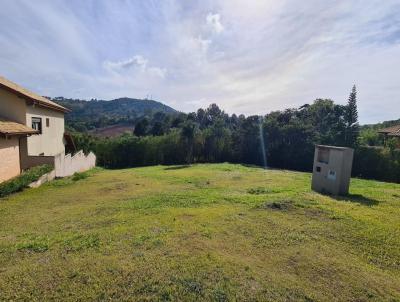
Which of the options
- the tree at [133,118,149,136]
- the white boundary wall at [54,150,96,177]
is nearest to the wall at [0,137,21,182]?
the white boundary wall at [54,150,96,177]

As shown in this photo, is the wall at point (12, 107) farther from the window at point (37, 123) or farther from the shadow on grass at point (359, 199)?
the shadow on grass at point (359, 199)

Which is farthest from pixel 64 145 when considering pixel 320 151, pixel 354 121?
pixel 354 121

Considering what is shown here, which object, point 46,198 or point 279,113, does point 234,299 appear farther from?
point 279,113

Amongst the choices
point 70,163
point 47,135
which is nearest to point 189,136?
point 70,163

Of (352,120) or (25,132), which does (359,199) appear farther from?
(352,120)

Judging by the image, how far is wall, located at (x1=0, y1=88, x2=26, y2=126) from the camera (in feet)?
45.0

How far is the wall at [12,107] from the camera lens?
13703 millimetres

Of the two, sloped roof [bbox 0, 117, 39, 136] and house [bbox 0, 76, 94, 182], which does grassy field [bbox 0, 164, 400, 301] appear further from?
house [bbox 0, 76, 94, 182]

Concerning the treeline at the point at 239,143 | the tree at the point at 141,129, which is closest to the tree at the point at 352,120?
the treeline at the point at 239,143

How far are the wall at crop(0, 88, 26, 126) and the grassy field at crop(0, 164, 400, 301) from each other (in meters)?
6.62

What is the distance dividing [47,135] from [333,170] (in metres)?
15.4

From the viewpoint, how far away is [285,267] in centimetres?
443

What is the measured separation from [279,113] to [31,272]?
31.7 m

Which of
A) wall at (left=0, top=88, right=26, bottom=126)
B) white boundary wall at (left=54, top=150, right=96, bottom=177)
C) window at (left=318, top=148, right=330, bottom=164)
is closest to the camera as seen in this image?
window at (left=318, top=148, right=330, bottom=164)
